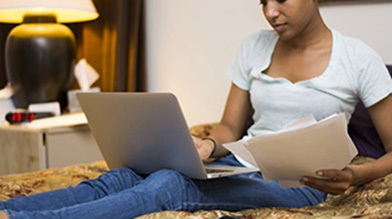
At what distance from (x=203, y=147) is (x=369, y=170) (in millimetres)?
407

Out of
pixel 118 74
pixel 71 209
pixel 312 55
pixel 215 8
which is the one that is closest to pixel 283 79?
pixel 312 55

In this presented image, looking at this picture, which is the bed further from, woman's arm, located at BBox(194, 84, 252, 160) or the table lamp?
the table lamp

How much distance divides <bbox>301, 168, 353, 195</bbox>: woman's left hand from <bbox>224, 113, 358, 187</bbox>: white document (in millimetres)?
15

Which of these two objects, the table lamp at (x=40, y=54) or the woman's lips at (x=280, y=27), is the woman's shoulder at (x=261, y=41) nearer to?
the woman's lips at (x=280, y=27)

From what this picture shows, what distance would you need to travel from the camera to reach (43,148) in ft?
7.64

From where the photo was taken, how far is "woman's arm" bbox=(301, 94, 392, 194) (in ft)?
4.23

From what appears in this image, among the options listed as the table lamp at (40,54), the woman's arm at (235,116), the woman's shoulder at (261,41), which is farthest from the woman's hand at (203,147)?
the table lamp at (40,54)

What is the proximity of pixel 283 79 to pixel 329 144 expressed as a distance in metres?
0.49

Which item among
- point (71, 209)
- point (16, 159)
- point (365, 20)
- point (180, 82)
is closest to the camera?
point (71, 209)

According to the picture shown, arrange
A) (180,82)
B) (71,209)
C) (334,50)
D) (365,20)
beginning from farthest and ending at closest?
1. (180,82)
2. (365,20)
3. (334,50)
4. (71,209)

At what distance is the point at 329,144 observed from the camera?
46.4 inches

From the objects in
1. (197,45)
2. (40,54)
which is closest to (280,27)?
(197,45)

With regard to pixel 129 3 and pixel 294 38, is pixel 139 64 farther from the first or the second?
pixel 294 38

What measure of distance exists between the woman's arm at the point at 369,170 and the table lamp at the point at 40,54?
4.32 ft
